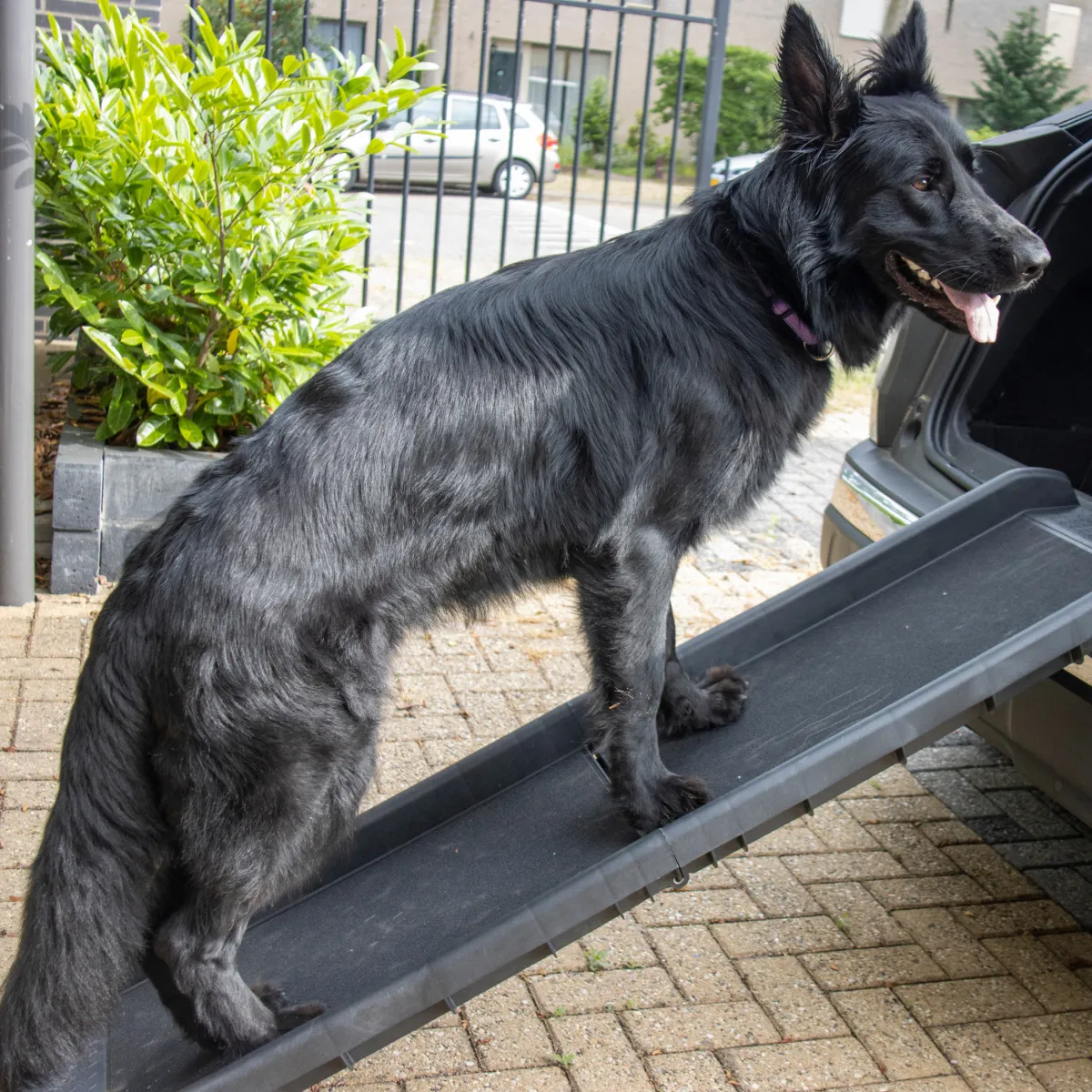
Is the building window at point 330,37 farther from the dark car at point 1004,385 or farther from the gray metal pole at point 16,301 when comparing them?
the dark car at point 1004,385

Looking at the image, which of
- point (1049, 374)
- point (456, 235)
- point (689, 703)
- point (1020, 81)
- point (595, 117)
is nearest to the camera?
point (689, 703)

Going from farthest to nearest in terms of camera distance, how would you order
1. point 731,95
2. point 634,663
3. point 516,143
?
point 731,95 < point 516,143 < point 634,663

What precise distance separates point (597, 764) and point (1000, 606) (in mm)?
1133

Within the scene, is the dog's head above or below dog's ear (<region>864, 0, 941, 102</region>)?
below

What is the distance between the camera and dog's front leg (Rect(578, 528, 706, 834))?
2.58m

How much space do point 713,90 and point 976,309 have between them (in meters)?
4.80

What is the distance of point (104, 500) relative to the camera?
16.3ft

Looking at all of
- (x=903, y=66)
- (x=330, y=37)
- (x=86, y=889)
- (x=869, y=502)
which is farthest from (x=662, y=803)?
(x=330, y=37)

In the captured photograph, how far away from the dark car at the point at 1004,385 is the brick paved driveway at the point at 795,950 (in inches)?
24.6

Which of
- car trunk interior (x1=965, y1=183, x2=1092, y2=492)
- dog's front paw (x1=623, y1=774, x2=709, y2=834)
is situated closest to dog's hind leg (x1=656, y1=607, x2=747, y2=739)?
dog's front paw (x1=623, y1=774, x2=709, y2=834)

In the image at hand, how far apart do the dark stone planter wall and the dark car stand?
283 cm

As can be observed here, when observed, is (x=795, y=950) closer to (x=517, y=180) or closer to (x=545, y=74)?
(x=517, y=180)

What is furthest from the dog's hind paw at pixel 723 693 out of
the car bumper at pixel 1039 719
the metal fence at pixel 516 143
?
the metal fence at pixel 516 143

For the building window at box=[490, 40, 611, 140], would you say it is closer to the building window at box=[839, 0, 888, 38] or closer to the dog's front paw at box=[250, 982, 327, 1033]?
the building window at box=[839, 0, 888, 38]
